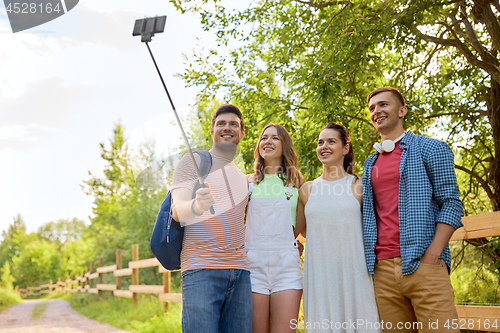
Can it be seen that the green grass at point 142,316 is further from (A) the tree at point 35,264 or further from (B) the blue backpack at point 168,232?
(A) the tree at point 35,264

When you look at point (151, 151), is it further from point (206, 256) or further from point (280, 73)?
point (280, 73)

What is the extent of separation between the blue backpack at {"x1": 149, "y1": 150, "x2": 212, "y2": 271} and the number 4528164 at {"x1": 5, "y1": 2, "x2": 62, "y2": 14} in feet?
4.76

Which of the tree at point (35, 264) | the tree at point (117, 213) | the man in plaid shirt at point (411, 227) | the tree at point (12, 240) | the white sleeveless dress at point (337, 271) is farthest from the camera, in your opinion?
the tree at point (12, 240)

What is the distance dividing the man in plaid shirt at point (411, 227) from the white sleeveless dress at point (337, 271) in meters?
0.07

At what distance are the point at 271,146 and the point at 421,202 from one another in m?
1.01

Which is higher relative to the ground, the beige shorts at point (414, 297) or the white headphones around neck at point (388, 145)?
the white headphones around neck at point (388, 145)

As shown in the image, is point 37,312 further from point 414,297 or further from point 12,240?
point 12,240

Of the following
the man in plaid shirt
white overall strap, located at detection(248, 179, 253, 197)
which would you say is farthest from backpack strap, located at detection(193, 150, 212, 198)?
the man in plaid shirt

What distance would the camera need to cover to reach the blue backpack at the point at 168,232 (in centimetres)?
218

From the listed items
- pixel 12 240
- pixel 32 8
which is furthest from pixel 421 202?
pixel 12 240

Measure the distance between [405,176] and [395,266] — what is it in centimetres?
51

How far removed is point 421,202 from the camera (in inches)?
87.9

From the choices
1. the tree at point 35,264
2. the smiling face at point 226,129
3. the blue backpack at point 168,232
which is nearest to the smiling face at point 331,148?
the smiling face at point 226,129

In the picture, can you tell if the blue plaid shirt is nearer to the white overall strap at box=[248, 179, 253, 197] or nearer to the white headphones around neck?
the white headphones around neck
